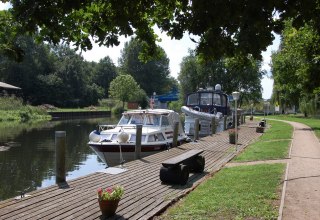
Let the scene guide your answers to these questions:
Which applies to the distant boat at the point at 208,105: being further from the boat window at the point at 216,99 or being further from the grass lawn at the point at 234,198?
the grass lawn at the point at 234,198

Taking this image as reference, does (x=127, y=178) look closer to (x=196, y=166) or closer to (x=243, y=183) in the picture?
(x=196, y=166)

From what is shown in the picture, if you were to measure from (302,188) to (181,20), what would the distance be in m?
5.92

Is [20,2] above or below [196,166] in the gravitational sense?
above

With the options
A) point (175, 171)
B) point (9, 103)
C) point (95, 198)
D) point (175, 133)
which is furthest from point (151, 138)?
point (9, 103)

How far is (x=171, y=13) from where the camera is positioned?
26.0 feet

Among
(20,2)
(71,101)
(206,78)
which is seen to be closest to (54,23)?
(20,2)

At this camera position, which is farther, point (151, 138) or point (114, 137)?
point (151, 138)

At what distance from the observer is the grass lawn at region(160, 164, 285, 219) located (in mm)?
8055

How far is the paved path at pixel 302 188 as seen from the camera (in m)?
8.16

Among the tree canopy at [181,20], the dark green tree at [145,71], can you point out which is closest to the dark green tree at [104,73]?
the dark green tree at [145,71]

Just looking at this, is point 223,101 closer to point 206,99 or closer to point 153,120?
point 206,99

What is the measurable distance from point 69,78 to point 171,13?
8480 centimetres

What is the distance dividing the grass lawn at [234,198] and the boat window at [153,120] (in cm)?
930

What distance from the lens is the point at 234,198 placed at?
9164mm
